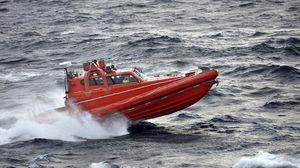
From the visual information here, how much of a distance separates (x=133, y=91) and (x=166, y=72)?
33.3ft

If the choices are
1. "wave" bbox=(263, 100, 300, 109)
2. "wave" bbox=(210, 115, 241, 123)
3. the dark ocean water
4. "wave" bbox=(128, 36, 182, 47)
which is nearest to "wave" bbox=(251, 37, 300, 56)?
the dark ocean water

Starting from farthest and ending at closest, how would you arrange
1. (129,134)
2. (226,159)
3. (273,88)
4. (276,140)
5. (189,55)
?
(189,55)
(273,88)
(129,134)
(276,140)
(226,159)

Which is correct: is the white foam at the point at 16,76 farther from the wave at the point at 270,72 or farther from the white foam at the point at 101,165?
the white foam at the point at 101,165

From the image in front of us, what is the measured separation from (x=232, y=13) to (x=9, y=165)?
35.5 m

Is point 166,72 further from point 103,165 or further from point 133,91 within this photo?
point 103,165

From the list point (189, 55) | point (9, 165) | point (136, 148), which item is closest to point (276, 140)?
point (136, 148)

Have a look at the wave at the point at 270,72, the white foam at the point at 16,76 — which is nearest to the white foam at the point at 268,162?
the wave at the point at 270,72

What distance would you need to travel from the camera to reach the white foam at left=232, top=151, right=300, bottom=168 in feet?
66.1

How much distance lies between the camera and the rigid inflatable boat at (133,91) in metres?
25.1

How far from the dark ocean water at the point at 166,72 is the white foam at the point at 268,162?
1.4 inches

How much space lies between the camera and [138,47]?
4275 cm

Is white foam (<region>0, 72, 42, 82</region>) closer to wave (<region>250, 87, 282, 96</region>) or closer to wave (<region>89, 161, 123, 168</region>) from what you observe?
wave (<region>250, 87, 282, 96</region>)

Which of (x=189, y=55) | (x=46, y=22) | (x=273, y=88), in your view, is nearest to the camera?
(x=273, y=88)

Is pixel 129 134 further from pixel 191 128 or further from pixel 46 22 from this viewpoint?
pixel 46 22
